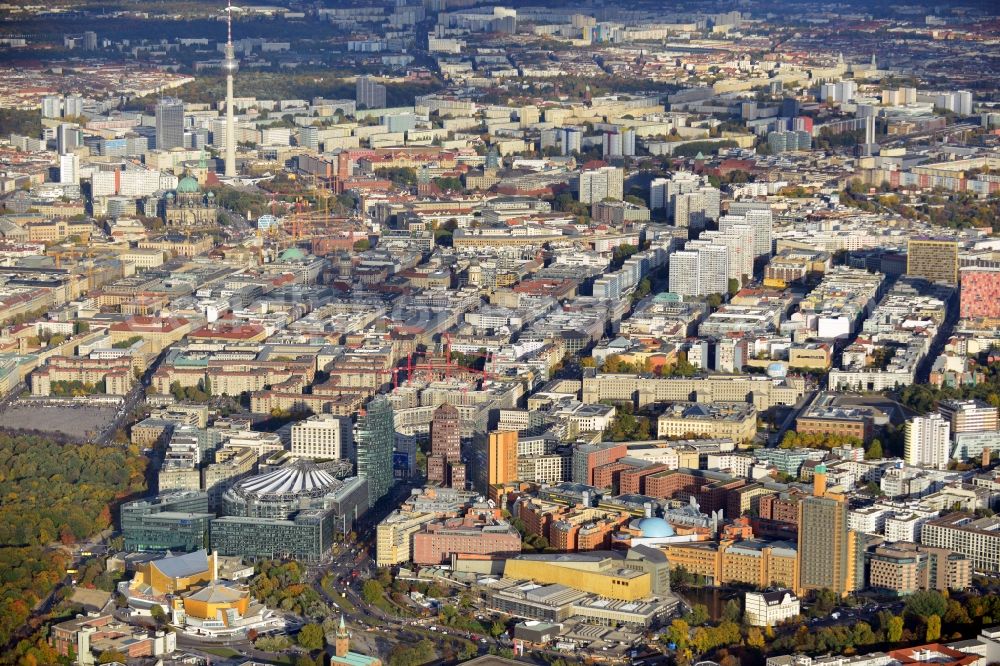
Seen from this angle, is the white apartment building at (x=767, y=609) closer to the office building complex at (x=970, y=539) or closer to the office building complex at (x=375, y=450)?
the office building complex at (x=970, y=539)

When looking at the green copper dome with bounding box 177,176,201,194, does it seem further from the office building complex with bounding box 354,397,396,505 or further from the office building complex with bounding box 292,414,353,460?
the office building complex with bounding box 354,397,396,505

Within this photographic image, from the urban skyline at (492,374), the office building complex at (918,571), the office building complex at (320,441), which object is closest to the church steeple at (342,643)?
the urban skyline at (492,374)

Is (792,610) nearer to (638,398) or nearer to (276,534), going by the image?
(276,534)

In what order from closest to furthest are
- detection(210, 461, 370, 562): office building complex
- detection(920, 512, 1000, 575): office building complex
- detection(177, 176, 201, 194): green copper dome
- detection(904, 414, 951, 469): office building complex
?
detection(920, 512, 1000, 575): office building complex
detection(210, 461, 370, 562): office building complex
detection(904, 414, 951, 469): office building complex
detection(177, 176, 201, 194): green copper dome

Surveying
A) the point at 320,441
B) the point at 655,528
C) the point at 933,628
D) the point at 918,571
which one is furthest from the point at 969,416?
the point at 320,441

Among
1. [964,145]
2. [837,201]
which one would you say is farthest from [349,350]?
[964,145]

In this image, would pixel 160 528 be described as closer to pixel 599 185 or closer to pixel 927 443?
pixel 927 443

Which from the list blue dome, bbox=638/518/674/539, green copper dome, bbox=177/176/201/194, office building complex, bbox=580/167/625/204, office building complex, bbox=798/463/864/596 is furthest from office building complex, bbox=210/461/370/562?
office building complex, bbox=580/167/625/204
